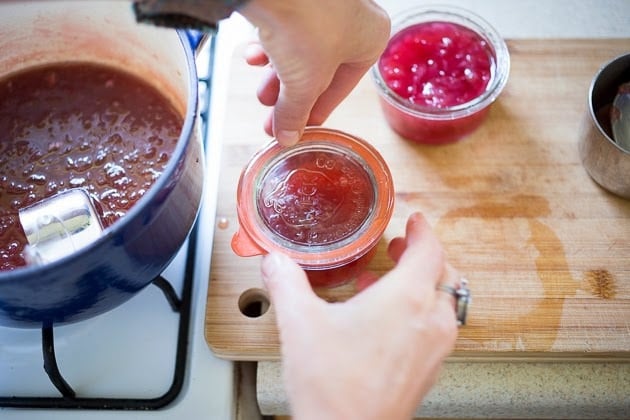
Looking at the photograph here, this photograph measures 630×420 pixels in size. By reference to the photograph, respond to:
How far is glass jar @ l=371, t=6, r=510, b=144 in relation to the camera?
0.89 m

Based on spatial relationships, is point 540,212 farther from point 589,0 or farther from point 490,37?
point 589,0

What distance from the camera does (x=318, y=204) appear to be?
790 millimetres

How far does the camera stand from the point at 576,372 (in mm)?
824

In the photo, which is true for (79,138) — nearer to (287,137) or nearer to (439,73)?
(287,137)

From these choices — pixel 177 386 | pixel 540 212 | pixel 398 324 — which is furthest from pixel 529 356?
pixel 177 386

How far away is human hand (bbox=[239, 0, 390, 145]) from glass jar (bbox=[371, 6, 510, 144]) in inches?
4.6

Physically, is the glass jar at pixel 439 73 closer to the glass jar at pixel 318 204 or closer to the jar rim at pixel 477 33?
the jar rim at pixel 477 33

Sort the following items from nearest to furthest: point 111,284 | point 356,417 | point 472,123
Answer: point 356,417, point 111,284, point 472,123

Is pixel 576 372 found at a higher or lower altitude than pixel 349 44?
lower

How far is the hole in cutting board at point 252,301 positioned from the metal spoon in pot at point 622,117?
48 centimetres

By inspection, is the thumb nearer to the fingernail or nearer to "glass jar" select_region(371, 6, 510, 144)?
the fingernail

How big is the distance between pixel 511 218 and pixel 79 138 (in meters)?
0.54

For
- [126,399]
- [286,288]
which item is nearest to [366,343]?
[286,288]

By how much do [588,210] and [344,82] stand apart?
351 mm
